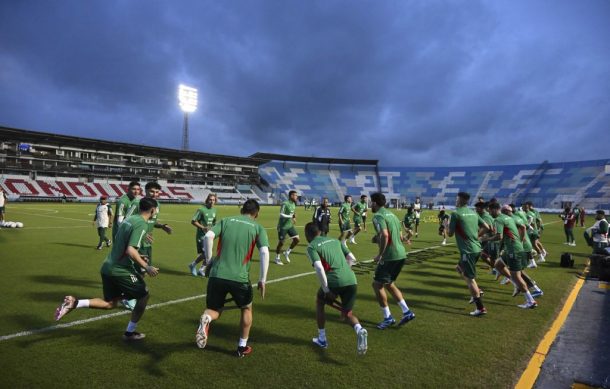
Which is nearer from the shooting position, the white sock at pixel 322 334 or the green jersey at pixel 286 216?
the white sock at pixel 322 334

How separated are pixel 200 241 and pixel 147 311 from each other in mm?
3544

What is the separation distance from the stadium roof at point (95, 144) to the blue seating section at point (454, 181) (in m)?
16.2

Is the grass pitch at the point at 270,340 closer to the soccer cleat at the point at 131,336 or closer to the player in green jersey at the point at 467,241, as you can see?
the soccer cleat at the point at 131,336

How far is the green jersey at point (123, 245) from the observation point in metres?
4.86

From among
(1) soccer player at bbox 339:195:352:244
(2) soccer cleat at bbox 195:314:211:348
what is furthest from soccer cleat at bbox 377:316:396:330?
(1) soccer player at bbox 339:195:352:244

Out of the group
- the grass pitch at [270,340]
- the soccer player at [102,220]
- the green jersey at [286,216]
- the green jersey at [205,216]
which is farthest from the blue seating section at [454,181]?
the grass pitch at [270,340]

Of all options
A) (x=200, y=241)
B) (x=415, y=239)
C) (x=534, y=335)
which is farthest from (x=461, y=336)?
(x=415, y=239)

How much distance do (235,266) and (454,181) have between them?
316 feet

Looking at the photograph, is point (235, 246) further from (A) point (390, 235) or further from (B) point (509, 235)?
(B) point (509, 235)

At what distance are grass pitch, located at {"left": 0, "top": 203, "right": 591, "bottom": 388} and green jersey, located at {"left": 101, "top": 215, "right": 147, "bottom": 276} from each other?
3.66ft

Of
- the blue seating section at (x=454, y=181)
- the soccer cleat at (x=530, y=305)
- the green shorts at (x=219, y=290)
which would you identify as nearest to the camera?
the green shorts at (x=219, y=290)

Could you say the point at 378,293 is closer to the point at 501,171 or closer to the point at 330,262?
the point at 330,262

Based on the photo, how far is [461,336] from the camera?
5559 mm

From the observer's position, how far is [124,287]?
4.90m
